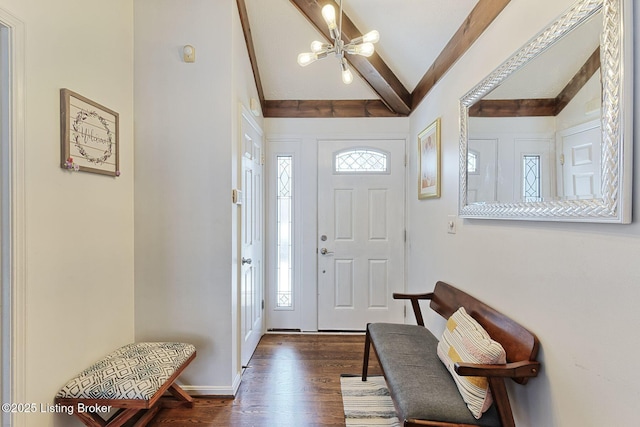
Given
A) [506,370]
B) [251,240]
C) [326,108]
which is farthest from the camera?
[326,108]

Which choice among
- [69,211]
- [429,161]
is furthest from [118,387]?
[429,161]

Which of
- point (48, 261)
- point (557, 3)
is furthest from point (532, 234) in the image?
point (48, 261)

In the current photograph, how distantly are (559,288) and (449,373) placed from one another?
73 centimetres

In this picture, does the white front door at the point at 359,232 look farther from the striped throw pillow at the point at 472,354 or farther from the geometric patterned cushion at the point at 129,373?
the geometric patterned cushion at the point at 129,373

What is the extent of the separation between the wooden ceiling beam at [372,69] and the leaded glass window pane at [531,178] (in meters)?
1.62

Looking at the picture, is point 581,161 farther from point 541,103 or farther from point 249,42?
point 249,42

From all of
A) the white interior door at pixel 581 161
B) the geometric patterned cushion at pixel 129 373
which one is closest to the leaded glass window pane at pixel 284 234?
the geometric patterned cushion at pixel 129 373

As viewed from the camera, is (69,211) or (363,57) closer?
(69,211)

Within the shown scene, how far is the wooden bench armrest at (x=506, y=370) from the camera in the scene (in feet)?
3.86

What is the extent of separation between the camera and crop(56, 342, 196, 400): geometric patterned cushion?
1419 mm

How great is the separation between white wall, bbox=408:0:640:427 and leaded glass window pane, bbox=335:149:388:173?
1.30 metres

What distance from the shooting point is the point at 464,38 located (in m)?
1.88

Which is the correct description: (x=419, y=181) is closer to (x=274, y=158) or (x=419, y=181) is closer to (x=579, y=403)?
(x=274, y=158)

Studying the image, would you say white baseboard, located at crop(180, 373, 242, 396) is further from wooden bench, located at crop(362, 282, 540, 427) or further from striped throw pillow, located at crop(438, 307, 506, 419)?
striped throw pillow, located at crop(438, 307, 506, 419)
